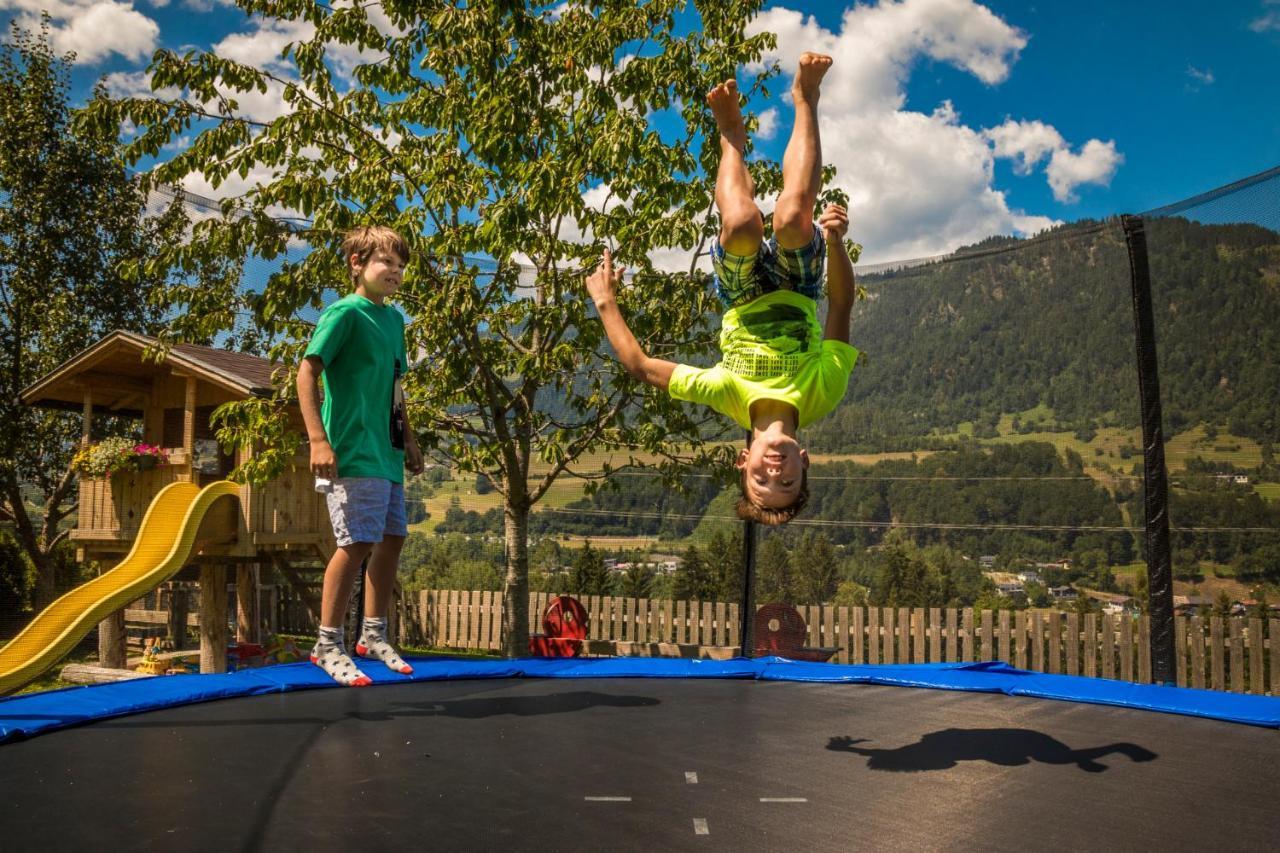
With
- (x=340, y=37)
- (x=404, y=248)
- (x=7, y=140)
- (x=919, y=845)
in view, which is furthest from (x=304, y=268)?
(x=7, y=140)

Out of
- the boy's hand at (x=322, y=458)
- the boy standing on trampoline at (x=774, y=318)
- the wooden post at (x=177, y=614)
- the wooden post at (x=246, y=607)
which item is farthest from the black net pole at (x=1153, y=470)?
the wooden post at (x=177, y=614)

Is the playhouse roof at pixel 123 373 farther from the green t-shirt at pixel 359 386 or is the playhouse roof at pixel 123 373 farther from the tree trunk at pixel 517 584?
the green t-shirt at pixel 359 386

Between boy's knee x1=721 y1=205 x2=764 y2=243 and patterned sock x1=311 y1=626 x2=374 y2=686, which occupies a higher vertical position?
boy's knee x1=721 y1=205 x2=764 y2=243

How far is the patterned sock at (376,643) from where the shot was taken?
7.24ft

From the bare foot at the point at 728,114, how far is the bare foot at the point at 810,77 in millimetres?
131

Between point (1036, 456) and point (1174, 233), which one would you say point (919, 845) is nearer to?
point (1174, 233)

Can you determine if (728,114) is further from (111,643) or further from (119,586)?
(111,643)

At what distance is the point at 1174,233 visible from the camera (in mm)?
4090

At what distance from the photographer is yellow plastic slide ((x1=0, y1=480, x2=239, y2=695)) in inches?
174

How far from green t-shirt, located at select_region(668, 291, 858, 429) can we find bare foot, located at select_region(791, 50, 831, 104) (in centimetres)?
39

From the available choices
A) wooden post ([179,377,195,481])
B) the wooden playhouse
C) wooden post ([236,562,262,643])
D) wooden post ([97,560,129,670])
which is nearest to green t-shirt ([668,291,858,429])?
the wooden playhouse

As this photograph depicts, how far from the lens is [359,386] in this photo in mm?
2061

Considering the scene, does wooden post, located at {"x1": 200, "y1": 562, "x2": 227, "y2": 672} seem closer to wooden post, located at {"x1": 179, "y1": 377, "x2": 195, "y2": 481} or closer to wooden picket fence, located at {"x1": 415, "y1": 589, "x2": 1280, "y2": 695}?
wooden post, located at {"x1": 179, "y1": 377, "x2": 195, "y2": 481}

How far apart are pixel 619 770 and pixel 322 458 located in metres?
0.89
